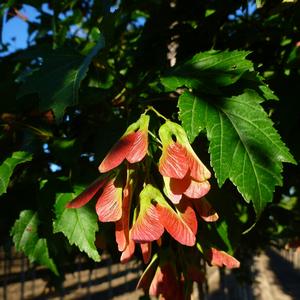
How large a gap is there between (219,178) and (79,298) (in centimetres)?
635

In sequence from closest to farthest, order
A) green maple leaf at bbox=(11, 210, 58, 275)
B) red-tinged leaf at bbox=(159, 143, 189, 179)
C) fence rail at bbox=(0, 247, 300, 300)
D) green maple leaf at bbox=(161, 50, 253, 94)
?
1. red-tinged leaf at bbox=(159, 143, 189, 179)
2. green maple leaf at bbox=(161, 50, 253, 94)
3. green maple leaf at bbox=(11, 210, 58, 275)
4. fence rail at bbox=(0, 247, 300, 300)

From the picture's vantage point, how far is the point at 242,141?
689mm

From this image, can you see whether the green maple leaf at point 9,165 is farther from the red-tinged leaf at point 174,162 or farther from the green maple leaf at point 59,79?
the red-tinged leaf at point 174,162

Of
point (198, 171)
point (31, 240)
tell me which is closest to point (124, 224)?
point (198, 171)

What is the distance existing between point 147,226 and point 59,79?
1.27ft

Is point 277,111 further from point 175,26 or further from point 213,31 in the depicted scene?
point 175,26

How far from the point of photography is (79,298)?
6434 millimetres

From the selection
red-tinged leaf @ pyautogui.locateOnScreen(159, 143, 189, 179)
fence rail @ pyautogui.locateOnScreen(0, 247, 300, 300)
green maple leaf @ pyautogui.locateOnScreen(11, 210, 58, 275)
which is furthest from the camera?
fence rail @ pyautogui.locateOnScreen(0, 247, 300, 300)

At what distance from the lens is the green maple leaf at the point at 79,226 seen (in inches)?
31.5

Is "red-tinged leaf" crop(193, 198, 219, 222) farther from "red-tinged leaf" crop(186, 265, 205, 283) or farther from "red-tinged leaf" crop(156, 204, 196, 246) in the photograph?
"red-tinged leaf" crop(186, 265, 205, 283)

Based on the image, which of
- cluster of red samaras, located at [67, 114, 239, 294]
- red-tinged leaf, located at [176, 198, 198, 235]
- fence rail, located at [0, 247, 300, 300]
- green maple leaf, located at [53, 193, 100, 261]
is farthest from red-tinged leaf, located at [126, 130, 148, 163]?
fence rail, located at [0, 247, 300, 300]

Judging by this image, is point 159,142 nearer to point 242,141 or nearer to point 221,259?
point 242,141

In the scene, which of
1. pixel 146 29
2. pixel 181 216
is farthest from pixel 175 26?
pixel 181 216

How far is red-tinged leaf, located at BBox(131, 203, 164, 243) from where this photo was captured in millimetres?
577
